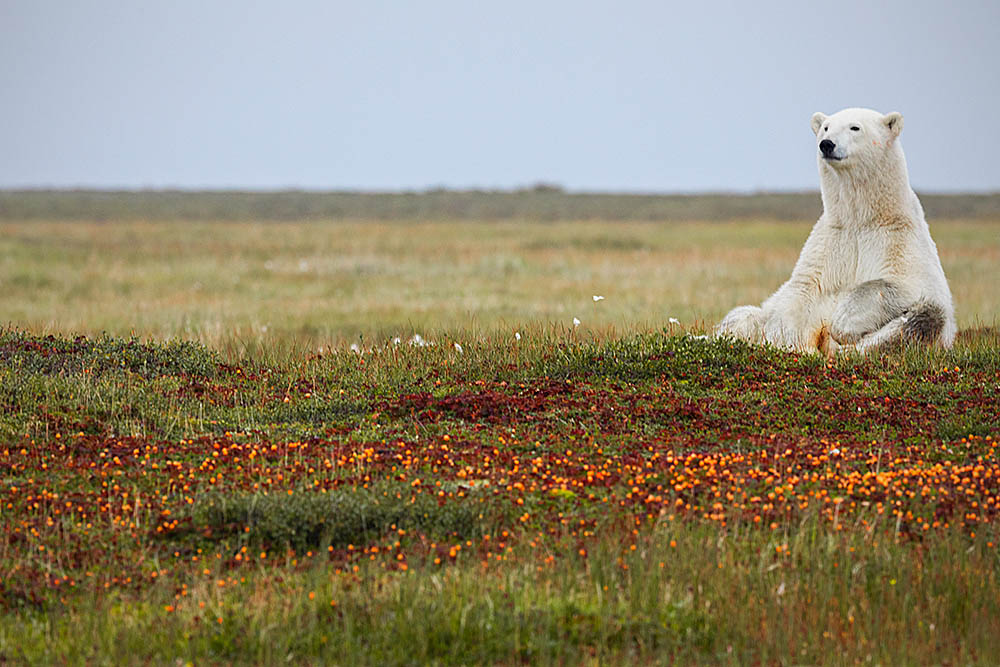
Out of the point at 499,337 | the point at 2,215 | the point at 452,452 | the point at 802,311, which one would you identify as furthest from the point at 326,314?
the point at 2,215

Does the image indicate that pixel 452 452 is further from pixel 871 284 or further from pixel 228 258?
pixel 228 258

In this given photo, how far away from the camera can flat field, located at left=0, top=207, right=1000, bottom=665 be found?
5715 millimetres

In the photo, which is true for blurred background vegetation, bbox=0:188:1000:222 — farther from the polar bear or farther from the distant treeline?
the polar bear

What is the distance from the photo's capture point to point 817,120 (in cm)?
1230

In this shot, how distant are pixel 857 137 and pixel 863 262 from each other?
54.6 inches

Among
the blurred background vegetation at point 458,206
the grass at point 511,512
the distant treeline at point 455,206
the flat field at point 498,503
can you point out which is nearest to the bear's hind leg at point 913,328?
the flat field at point 498,503

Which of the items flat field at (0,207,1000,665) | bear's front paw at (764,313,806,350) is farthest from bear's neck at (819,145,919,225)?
flat field at (0,207,1000,665)

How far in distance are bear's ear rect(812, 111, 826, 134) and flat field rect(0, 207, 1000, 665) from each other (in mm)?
2869

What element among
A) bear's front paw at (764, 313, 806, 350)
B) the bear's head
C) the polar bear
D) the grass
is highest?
the bear's head

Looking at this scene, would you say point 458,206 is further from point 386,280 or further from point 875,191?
point 875,191

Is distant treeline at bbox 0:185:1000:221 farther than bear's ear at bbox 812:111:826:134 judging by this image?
Yes

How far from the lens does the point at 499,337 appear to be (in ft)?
42.4

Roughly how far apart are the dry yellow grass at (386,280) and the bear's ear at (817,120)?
311cm

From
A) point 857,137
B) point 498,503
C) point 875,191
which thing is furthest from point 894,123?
point 498,503
